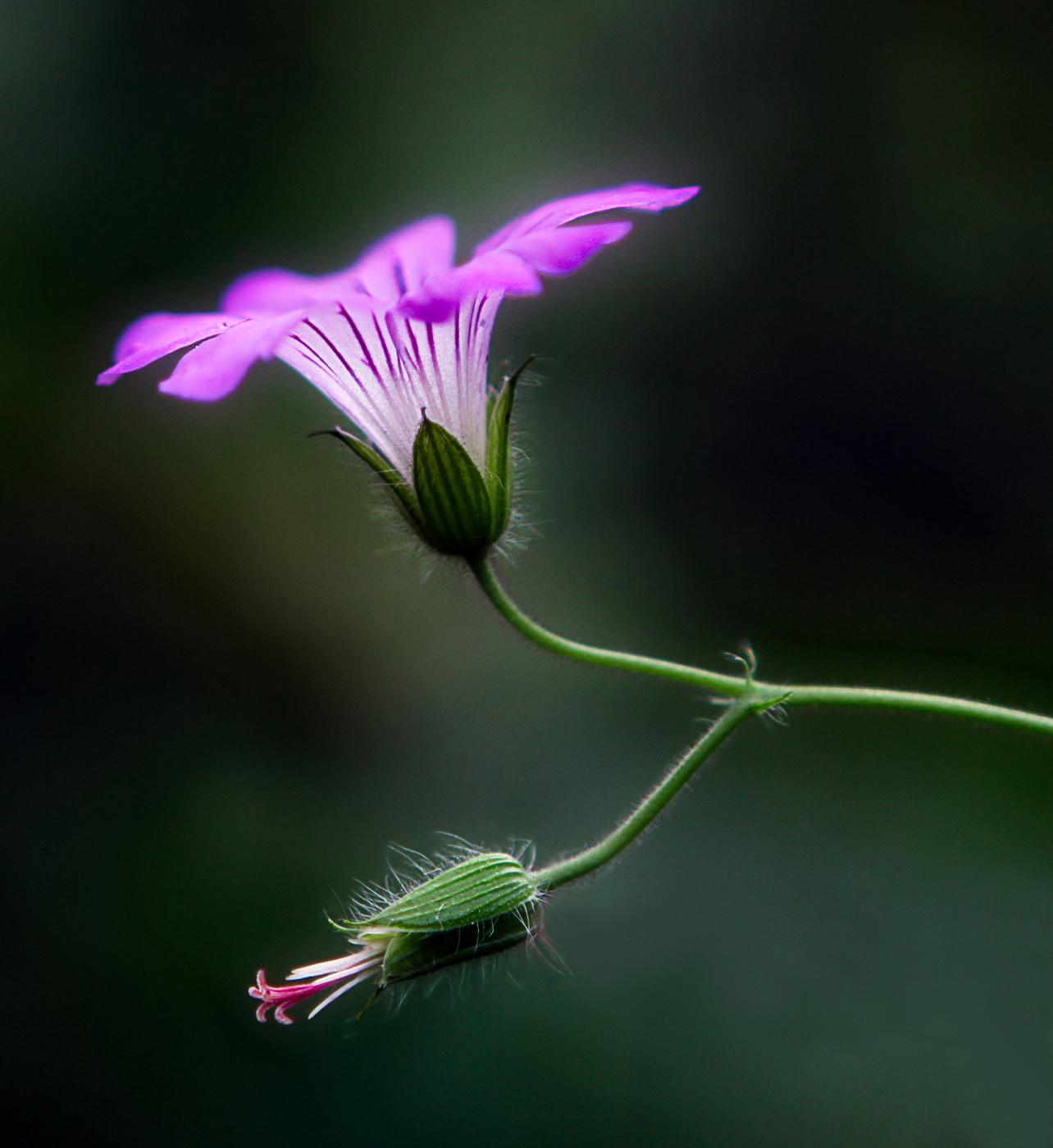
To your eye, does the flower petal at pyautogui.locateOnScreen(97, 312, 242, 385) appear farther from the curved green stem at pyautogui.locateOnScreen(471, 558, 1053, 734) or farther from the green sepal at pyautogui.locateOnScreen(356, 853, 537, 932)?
the green sepal at pyautogui.locateOnScreen(356, 853, 537, 932)

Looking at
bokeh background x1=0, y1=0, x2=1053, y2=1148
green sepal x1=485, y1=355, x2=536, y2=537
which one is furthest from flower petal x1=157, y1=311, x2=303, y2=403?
bokeh background x1=0, y1=0, x2=1053, y2=1148

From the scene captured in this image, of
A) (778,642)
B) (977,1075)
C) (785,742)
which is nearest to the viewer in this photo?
(977,1075)

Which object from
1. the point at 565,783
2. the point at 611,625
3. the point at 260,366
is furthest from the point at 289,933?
the point at 260,366

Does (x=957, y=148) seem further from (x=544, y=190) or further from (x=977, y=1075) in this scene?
(x=977, y=1075)

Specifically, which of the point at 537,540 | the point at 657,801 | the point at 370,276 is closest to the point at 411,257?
the point at 370,276

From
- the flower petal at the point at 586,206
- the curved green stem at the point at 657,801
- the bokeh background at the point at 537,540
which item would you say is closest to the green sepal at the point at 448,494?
the flower petal at the point at 586,206
